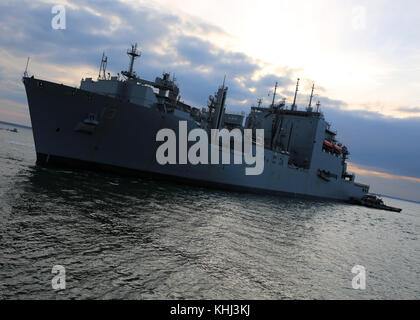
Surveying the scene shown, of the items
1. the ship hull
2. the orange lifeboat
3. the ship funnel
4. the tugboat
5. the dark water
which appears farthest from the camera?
the tugboat

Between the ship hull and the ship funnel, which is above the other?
the ship funnel

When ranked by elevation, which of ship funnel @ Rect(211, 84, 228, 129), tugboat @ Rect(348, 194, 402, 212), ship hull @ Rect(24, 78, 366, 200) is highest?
ship funnel @ Rect(211, 84, 228, 129)

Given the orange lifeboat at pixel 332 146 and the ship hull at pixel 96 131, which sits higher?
the orange lifeboat at pixel 332 146

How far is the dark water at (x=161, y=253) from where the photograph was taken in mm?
5844

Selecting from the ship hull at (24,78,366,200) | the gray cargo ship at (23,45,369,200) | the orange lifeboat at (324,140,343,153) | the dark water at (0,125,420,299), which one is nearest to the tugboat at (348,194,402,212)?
the orange lifeboat at (324,140,343,153)

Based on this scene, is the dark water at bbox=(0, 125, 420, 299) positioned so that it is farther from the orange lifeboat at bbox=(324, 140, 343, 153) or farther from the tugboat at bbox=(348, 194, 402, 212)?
the tugboat at bbox=(348, 194, 402, 212)

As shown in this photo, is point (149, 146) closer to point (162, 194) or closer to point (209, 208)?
point (162, 194)

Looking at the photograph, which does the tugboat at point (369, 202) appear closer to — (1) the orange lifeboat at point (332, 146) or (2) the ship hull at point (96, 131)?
(1) the orange lifeboat at point (332, 146)

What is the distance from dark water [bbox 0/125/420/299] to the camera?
19.2 feet

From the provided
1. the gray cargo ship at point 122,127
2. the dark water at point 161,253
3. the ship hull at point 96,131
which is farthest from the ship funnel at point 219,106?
→ the dark water at point 161,253

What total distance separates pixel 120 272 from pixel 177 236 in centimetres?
352

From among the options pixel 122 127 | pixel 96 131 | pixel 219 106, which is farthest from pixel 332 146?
pixel 96 131

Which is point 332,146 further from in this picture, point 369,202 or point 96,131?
point 96,131
